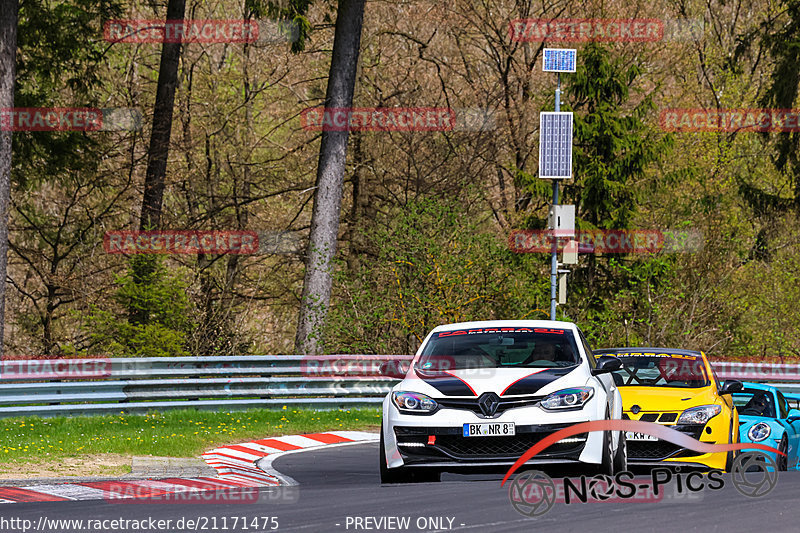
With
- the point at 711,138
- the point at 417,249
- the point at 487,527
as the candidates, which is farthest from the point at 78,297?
the point at 487,527

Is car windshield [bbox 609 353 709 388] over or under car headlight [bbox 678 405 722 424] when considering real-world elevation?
over

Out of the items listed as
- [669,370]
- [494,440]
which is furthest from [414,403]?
[669,370]

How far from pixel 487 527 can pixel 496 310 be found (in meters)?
18.4

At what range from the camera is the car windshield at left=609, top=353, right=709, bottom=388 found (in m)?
13.6

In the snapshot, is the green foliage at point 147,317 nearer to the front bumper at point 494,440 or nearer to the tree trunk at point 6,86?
the tree trunk at point 6,86

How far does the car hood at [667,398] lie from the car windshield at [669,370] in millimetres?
379

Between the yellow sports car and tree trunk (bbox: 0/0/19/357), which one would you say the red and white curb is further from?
tree trunk (bbox: 0/0/19/357)

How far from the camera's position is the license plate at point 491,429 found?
1014cm

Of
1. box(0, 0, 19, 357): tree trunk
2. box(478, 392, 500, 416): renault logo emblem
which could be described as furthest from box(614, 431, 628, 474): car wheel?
box(0, 0, 19, 357): tree trunk

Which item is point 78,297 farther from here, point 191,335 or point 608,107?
point 608,107

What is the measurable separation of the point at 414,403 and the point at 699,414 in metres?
3.84

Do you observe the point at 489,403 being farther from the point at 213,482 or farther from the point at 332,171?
the point at 332,171

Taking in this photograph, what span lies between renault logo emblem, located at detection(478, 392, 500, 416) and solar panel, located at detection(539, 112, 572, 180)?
16883mm

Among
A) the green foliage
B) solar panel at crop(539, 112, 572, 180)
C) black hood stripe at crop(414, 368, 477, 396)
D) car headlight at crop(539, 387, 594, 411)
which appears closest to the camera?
car headlight at crop(539, 387, 594, 411)
